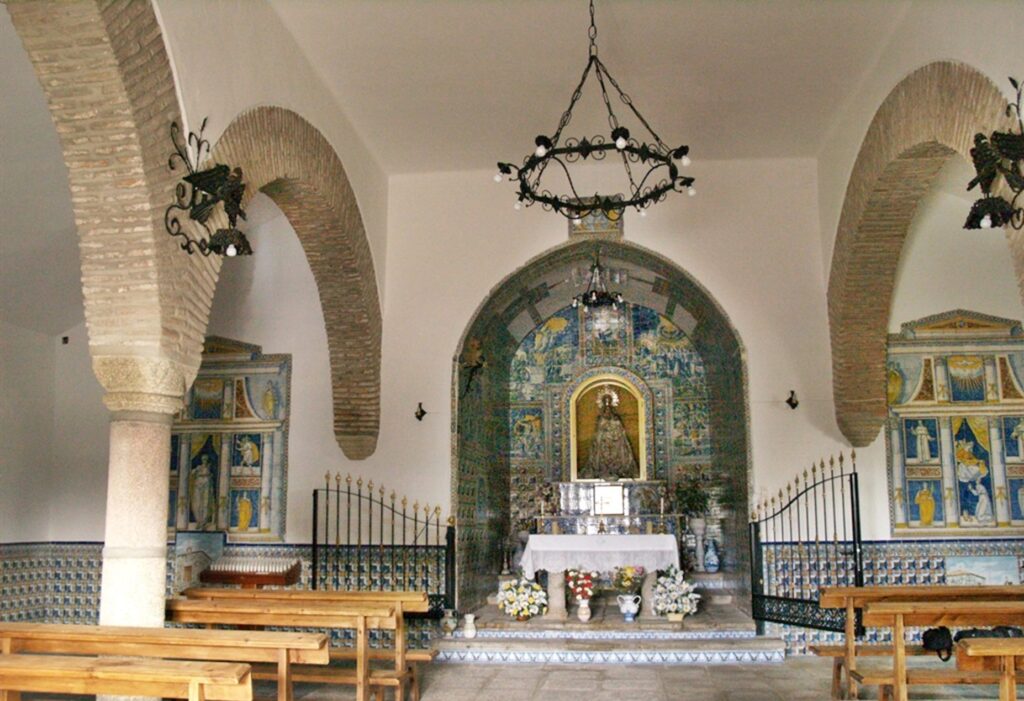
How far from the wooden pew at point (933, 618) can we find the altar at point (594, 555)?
3.78m

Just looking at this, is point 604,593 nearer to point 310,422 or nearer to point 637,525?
point 637,525

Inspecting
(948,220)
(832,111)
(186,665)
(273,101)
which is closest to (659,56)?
(832,111)

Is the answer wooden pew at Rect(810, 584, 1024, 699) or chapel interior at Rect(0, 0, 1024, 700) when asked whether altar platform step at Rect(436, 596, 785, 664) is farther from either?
wooden pew at Rect(810, 584, 1024, 699)

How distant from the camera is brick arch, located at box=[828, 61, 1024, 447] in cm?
675

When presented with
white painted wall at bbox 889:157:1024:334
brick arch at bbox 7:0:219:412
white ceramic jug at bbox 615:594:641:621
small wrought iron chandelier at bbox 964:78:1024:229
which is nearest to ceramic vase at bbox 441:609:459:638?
white ceramic jug at bbox 615:594:641:621

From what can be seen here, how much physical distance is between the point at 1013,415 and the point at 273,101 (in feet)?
27.1

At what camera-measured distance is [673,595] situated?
10133 millimetres

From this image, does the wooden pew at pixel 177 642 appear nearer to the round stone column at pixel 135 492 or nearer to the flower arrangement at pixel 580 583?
the round stone column at pixel 135 492

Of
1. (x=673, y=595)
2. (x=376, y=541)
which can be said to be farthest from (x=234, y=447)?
(x=673, y=595)

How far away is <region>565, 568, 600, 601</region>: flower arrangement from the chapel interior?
0.62 feet

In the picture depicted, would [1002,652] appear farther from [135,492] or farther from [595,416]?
[595,416]

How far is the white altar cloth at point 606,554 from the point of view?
1023cm

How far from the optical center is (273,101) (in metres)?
7.73

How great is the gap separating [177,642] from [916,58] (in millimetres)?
6785
